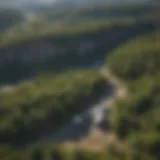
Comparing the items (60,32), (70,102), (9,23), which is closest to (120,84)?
(70,102)

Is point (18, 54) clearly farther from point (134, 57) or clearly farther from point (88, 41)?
point (134, 57)

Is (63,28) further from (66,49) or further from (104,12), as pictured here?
(104,12)

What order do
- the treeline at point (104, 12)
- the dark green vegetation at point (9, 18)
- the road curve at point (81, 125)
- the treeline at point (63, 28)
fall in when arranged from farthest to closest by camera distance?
the treeline at point (104, 12) < the dark green vegetation at point (9, 18) < the treeline at point (63, 28) < the road curve at point (81, 125)

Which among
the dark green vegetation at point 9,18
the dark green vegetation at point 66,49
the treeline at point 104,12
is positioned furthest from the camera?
the treeline at point 104,12

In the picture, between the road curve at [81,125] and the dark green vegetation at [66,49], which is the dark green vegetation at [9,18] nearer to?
the dark green vegetation at [66,49]

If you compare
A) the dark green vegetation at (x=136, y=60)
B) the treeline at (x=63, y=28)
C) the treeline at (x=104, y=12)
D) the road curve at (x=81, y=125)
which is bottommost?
the road curve at (x=81, y=125)

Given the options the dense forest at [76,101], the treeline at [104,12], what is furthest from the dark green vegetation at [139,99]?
the treeline at [104,12]

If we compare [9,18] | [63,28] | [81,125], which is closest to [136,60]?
[81,125]
